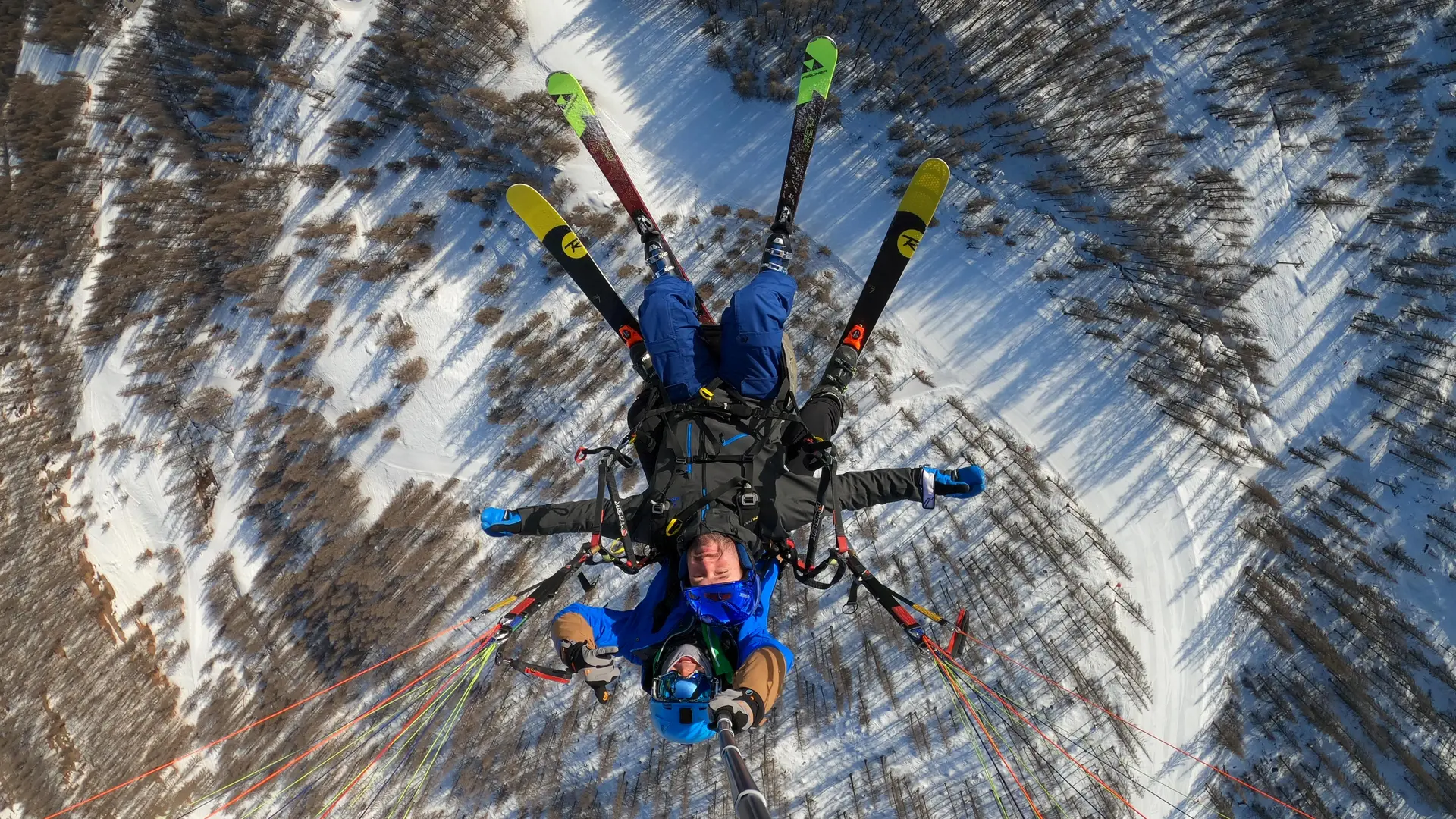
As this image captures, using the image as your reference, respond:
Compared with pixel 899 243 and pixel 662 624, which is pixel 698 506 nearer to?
pixel 662 624

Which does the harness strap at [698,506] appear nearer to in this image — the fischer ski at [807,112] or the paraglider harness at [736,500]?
the paraglider harness at [736,500]

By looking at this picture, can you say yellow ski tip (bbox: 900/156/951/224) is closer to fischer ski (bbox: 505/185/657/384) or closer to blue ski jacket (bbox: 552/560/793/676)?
fischer ski (bbox: 505/185/657/384)

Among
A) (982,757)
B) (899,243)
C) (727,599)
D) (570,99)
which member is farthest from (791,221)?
(982,757)

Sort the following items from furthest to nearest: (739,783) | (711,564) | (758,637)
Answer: (758,637)
(711,564)
(739,783)

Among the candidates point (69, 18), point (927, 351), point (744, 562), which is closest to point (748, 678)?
point (744, 562)

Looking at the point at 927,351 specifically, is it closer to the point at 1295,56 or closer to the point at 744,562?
the point at 744,562

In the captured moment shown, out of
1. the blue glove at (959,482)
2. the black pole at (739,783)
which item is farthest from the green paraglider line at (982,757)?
the black pole at (739,783)
